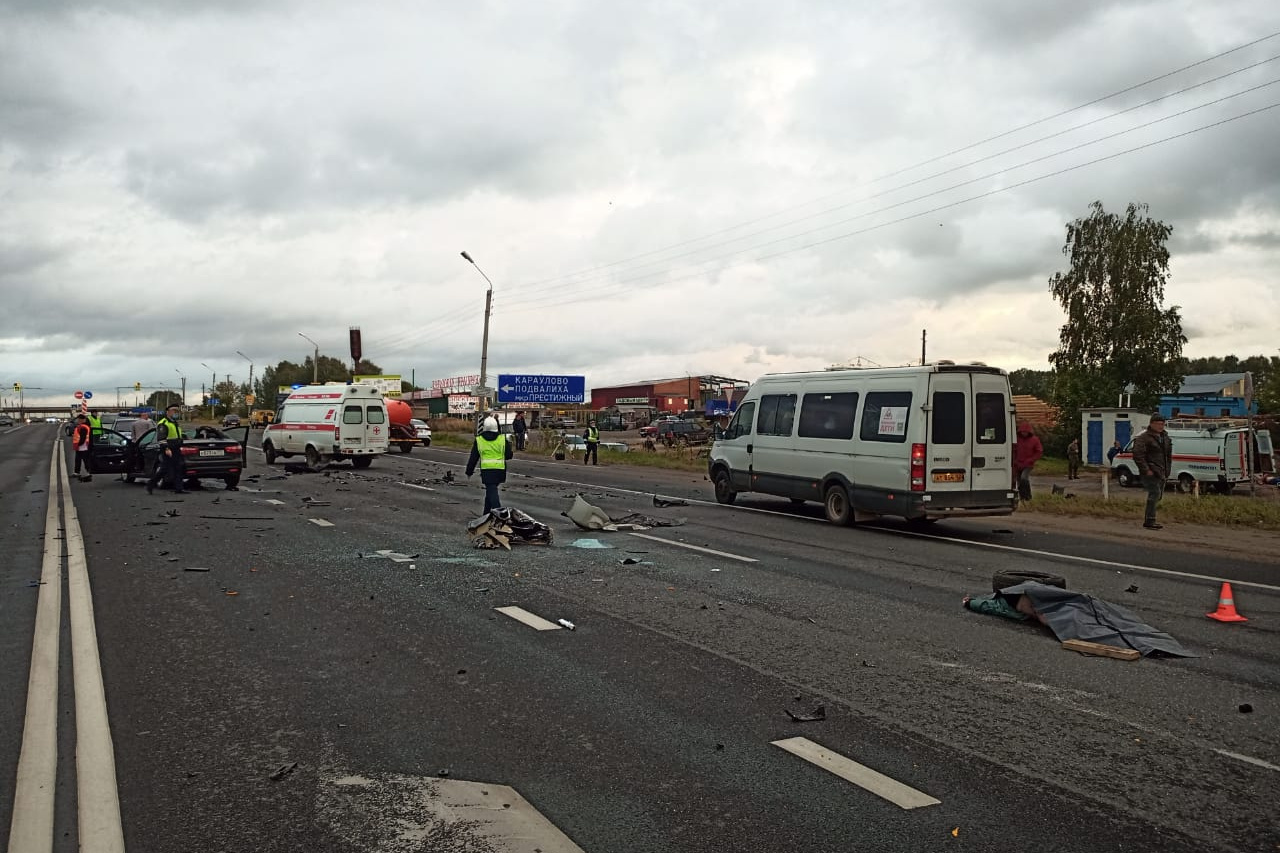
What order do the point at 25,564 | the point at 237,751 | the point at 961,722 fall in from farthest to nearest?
the point at 25,564, the point at 961,722, the point at 237,751

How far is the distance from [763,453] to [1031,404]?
1782 inches

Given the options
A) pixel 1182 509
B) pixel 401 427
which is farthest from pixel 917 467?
pixel 401 427

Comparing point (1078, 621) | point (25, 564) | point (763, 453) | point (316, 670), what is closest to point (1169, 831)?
point (1078, 621)

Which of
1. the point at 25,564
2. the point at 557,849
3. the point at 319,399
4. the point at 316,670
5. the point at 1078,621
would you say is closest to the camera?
the point at 557,849

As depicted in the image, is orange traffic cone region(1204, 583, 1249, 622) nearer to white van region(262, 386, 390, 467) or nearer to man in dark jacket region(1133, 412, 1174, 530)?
man in dark jacket region(1133, 412, 1174, 530)

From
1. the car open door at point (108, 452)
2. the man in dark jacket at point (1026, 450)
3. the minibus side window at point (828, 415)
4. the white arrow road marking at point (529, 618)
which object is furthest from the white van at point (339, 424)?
the white arrow road marking at point (529, 618)

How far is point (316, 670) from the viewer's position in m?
6.13

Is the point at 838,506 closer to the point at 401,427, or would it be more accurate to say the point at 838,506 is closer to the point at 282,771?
the point at 282,771

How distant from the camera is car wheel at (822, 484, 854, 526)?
584 inches

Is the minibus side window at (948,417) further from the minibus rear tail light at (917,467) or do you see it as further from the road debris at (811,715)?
the road debris at (811,715)

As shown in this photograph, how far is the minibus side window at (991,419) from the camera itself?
14008 millimetres

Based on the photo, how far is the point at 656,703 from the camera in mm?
5410

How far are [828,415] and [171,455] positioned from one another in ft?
47.0

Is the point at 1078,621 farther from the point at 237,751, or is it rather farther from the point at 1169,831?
the point at 237,751
